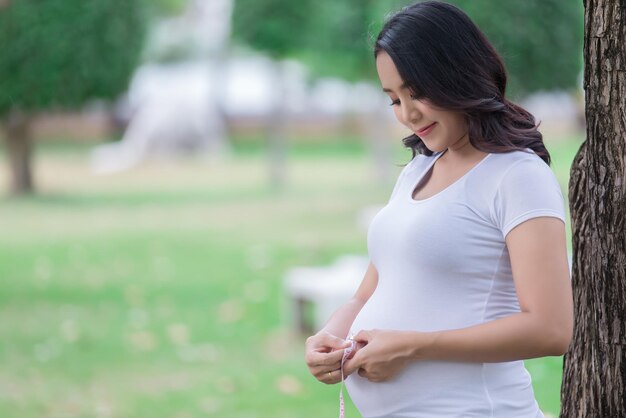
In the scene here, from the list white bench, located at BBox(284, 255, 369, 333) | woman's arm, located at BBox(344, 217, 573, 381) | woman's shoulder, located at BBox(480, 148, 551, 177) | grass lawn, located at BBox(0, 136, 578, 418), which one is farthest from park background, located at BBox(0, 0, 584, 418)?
woman's arm, located at BBox(344, 217, 573, 381)

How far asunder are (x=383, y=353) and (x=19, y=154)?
1942 cm

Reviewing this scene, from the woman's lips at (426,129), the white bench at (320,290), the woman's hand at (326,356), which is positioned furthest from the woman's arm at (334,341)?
the white bench at (320,290)

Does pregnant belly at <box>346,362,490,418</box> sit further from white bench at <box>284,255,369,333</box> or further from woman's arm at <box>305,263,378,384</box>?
white bench at <box>284,255,369,333</box>

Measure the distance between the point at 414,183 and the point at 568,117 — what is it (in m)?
38.8

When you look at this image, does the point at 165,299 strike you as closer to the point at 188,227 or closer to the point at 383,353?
the point at 188,227

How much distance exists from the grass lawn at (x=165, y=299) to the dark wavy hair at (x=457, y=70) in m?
3.53

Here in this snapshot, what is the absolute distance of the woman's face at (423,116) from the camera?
2201mm

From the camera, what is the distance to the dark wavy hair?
2.16 meters

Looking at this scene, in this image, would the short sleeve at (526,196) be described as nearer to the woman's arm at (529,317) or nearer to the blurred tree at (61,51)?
the woman's arm at (529,317)

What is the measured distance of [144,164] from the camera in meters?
28.3

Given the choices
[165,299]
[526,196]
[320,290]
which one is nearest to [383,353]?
[526,196]

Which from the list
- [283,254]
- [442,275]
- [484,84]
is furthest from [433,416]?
[283,254]

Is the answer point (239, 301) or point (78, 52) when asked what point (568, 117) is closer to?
point (78, 52)

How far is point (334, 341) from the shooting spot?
7.55 feet
